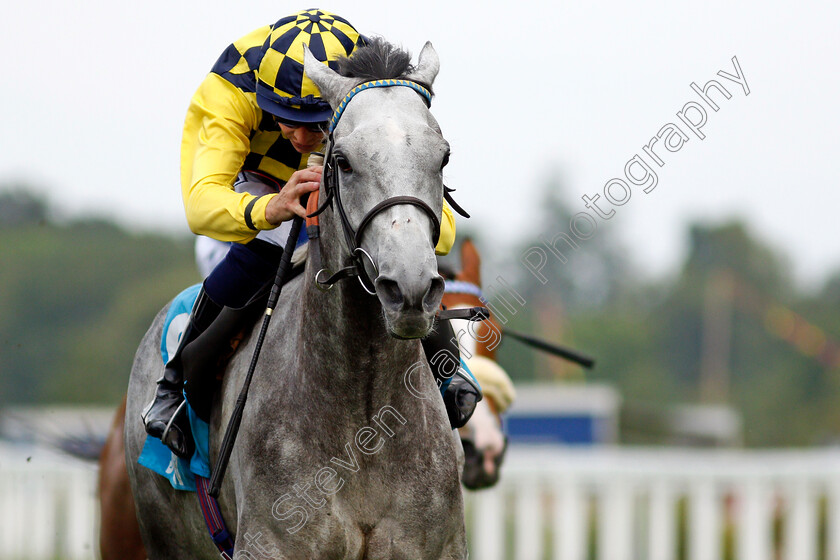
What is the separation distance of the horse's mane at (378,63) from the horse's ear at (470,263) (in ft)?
11.9

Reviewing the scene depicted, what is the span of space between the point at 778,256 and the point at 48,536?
87.0 m

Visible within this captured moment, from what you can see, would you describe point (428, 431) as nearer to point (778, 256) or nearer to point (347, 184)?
point (347, 184)

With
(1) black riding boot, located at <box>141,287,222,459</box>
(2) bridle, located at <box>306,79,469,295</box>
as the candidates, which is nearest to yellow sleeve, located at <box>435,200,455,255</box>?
(2) bridle, located at <box>306,79,469,295</box>

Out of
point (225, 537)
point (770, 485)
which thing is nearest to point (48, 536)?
point (770, 485)

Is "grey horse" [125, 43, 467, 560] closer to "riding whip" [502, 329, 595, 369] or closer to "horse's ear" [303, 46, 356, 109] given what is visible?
"horse's ear" [303, 46, 356, 109]

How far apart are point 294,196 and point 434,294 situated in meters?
0.80

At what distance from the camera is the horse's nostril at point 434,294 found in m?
3.24

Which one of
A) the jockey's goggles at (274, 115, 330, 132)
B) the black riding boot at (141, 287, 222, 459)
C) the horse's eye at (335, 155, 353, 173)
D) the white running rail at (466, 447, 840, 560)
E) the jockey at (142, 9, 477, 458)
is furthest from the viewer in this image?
the white running rail at (466, 447, 840, 560)

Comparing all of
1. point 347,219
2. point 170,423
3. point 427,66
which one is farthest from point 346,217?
point 170,423

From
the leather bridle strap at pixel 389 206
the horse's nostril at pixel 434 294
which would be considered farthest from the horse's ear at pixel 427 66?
the horse's nostril at pixel 434 294

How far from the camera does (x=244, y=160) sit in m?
4.59

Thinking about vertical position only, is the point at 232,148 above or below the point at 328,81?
below

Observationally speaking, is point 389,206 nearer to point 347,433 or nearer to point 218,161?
point 347,433

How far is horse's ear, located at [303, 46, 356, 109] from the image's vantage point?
3764 mm
